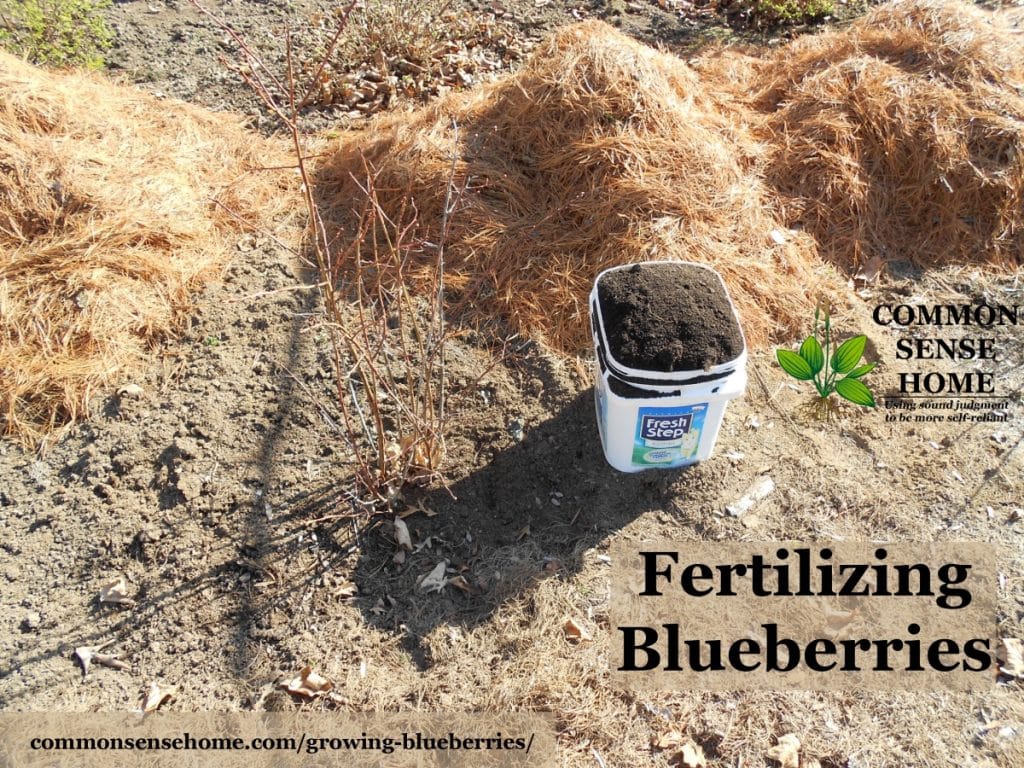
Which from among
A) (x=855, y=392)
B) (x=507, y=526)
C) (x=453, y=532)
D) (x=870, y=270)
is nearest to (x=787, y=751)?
(x=507, y=526)

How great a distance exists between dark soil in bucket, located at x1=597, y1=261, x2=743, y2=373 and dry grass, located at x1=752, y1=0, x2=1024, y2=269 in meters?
1.51

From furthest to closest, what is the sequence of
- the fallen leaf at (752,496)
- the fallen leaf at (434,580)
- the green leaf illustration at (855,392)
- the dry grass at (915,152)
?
the dry grass at (915,152), the green leaf illustration at (855,392), the fallen leaf at (752,496), the fallen leaf at (434,580)

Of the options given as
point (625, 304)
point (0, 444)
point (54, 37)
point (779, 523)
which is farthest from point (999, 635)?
point (54, 37)

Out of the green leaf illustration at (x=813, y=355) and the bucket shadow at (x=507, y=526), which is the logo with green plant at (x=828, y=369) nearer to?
the green leaf illustration at (x=813, y=355)

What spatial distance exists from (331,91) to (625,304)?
2938mm

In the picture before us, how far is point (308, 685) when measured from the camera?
87.0 inches

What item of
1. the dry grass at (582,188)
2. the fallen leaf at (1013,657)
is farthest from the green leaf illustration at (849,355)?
the fallen leaf at (1013,657)

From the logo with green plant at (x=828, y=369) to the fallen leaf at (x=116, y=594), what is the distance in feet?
8.62

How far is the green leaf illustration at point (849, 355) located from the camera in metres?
3.09

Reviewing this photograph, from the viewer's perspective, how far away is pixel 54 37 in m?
4.33

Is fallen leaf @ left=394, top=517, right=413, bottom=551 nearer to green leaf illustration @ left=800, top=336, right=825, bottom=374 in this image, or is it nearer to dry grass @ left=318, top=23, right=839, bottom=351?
dry grass @ left=318, top=23, right=839, bottom=351

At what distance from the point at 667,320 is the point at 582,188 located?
1.37 meters

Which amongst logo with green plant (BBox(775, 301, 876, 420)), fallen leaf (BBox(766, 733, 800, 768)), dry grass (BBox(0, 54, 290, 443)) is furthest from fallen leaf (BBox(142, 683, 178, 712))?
logo with green plant (BBox(775, 301, 876, 420))

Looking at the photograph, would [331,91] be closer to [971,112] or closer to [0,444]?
[0,444]
